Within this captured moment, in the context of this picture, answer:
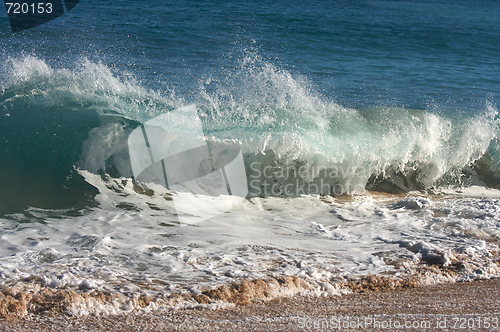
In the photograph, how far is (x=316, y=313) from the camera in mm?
2568

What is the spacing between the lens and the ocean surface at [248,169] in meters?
3.23

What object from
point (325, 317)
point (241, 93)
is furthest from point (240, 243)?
point (241, 93)

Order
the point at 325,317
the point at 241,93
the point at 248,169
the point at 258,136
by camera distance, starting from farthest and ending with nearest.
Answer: the point at 241,93 < the point at 258,136 < the point at 248,169 < the point at 325,317

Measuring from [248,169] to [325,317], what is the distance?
3.08m

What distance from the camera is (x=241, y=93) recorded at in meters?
6.44

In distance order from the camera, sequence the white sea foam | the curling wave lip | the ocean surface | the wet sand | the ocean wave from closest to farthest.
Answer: the wet sand < the white sea foam < the ocean surface < the curling wave lip < the ocean wave

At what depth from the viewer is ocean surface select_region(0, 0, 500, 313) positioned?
3227 millimetres

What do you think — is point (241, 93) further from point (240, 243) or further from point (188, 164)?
point (240, 243)

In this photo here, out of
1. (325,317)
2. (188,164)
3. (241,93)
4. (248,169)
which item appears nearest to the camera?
(325,317)

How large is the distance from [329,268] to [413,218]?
166 cm

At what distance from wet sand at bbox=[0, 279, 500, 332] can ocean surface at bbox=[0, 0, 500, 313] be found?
170 millimetres

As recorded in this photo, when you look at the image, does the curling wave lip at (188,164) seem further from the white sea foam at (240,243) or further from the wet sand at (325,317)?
the wet sand at (325,317)

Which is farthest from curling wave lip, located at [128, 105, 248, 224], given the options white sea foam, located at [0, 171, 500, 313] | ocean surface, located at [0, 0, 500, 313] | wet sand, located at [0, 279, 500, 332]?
wet sand, located at [0, 279, 500, 332]

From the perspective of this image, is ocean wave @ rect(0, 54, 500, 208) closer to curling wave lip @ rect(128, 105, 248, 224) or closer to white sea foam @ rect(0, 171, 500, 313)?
curling wave lip @ rect(128, 105, 248, 224)
